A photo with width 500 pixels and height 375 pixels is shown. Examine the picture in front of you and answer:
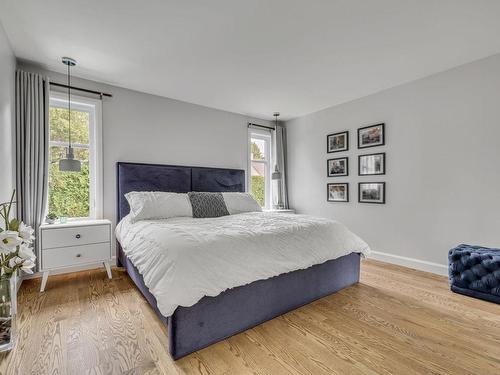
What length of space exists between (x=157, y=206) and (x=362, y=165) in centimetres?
312

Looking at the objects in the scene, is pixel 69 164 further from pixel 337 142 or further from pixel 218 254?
pixel 337 142

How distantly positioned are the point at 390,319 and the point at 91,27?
3.62m

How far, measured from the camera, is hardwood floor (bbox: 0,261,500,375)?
4.94ft

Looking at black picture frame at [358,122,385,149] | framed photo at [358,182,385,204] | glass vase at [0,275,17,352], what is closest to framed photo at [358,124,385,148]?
black picture frame at [358,122,385,149]

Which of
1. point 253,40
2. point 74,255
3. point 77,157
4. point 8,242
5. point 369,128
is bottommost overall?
point 74,255

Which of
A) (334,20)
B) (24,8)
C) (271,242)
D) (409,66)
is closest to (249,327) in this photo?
(271,242)

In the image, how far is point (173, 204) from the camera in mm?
3053

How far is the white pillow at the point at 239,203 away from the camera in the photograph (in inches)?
137

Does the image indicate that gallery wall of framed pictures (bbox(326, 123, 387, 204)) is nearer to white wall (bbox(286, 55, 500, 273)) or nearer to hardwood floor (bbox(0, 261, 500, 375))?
white wall (bbox(286, 55, 500, 273))

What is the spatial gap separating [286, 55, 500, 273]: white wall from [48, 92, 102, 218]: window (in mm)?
3782

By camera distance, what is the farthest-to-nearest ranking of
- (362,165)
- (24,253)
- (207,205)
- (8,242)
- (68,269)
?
(362,165)
(207,205)
(68,269)
(24,253)
(8,242)

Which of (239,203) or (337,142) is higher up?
(337,142)

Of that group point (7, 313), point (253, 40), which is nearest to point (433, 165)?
point (253, 40)

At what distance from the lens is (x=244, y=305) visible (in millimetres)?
1865
